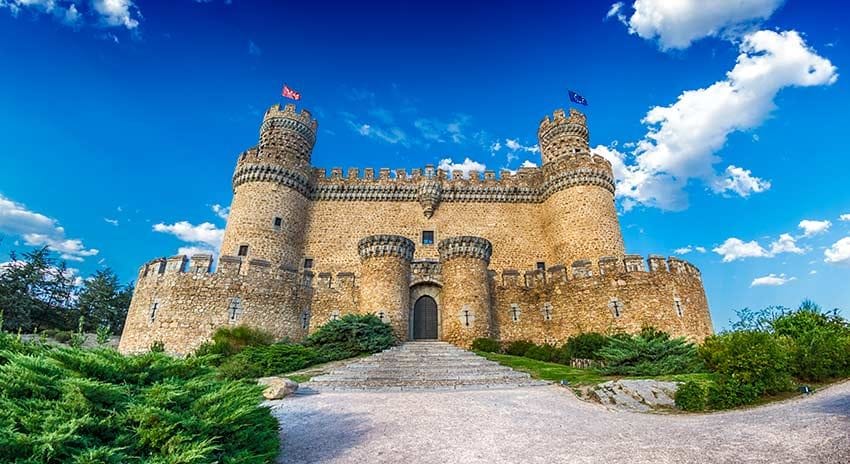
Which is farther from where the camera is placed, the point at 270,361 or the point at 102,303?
the point at 102,303

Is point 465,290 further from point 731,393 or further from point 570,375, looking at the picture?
point 731,393

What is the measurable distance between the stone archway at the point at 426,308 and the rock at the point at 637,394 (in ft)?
37.7

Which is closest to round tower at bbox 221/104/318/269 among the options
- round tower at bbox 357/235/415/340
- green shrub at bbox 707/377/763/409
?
round tower at bbox 357/235/415/340

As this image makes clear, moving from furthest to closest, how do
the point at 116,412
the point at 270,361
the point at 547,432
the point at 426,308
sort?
the point at 426,308 → the point at 270,361 → the point at 547,432 → the point at 116,412

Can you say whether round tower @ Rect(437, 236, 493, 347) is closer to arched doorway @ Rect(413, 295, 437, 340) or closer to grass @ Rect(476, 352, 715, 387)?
arched doorway @ Rect(413, 295, 437, 340)

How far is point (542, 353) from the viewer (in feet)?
59.5

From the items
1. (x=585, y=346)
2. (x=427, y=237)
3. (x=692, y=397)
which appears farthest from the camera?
(x=427, y=237)

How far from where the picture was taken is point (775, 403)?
27.7ft

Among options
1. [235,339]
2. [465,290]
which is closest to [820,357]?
[465,290]

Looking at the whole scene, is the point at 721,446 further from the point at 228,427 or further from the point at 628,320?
the point at 628,320

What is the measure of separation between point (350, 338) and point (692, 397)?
466 inches

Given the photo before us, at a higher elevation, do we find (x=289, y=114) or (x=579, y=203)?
(x=289, y=114)

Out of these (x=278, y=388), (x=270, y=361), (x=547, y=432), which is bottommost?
(x=547, y=432)

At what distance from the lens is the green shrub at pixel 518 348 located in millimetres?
19125
